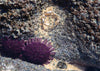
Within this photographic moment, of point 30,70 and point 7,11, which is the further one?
point 7,11

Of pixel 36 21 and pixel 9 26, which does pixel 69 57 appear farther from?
pixel 9 26

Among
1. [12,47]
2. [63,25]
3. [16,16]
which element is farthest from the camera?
[63,25]

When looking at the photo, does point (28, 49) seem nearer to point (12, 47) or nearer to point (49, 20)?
point (12, 47)

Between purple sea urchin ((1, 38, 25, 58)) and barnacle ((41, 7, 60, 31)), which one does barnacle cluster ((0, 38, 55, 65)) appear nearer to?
purple sea urchin ((1, 38, 25, 58))

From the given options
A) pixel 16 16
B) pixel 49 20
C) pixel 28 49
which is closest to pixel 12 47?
pixel 28 49

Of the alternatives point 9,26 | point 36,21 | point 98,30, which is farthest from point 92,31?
point 9,26

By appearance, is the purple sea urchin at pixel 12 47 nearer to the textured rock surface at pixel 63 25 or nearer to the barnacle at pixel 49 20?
the textured rock surface at pixel 63 25

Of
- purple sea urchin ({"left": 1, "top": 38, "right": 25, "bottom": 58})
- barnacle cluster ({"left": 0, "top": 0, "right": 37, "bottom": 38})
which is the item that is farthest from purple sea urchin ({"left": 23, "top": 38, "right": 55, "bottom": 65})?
barnacle cluster ({"left": 0, "top": 0, "right": 37, "bottom": 38})
